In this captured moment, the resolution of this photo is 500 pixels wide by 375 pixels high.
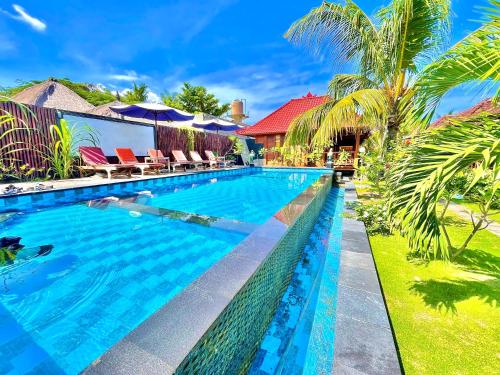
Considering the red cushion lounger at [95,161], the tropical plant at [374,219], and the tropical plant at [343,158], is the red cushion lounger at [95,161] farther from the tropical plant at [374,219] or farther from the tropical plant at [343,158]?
the tropical plant at [343,158]

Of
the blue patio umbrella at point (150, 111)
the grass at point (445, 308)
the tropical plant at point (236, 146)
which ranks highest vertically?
the blue patio umbrella at point (150, 111)

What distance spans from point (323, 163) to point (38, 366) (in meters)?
15.8

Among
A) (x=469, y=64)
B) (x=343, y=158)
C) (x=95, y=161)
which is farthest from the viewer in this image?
(x=343, y=158)

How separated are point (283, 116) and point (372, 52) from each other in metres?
14.4

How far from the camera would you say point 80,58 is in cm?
3378

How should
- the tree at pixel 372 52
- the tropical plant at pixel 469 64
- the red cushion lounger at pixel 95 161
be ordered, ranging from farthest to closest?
the red cushion lounger at pixel 95 161 → the tree at pixel 372 52 → the tropical plant at pixel 469 64

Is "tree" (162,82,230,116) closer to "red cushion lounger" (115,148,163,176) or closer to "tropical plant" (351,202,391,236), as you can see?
"red cushion lounger" (115,148,163,176)

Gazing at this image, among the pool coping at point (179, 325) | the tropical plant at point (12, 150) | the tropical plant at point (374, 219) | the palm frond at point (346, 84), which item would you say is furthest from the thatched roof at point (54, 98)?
the pool coping at point (179, 325)

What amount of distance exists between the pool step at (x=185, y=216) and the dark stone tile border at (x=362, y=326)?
1.68 meters

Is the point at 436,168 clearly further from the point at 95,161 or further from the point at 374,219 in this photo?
the point at 95,161

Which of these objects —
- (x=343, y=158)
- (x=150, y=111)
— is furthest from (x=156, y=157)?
(x=343, y=158)

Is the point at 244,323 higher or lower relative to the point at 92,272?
higher

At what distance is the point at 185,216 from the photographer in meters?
4.90

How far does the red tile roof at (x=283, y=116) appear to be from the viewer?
1877 centimetres
